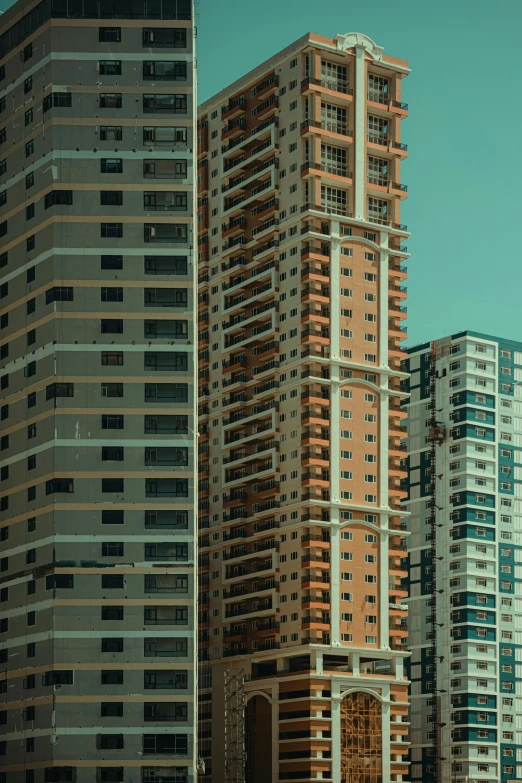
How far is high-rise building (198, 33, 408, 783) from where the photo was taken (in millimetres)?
160125

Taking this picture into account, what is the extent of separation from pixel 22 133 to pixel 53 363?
74.2 ft

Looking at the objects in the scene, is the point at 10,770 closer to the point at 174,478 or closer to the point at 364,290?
the point at 174,478

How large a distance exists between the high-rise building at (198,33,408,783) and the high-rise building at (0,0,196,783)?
3230 cm

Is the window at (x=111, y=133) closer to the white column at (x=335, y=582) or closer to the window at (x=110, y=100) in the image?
the window at (x=110, y=100)

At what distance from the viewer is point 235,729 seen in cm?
16150

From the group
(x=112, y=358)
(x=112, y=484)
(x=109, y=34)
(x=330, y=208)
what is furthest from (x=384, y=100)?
(x=112, y=484)

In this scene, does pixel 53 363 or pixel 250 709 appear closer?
pixel 53 363

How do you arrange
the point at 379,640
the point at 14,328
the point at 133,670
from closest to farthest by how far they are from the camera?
the point at 133,670 < the point at 14,328 < the point at 379,640

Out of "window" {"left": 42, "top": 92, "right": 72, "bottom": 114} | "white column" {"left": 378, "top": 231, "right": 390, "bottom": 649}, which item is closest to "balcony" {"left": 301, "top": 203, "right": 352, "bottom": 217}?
"white column" {"left": 378, "top": 231, "right": 390, "bottom": 649}

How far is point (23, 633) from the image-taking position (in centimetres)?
13200

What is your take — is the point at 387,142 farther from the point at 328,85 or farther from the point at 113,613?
the point at 113,613

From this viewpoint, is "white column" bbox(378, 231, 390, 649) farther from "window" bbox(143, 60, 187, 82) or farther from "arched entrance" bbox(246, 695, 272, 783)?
"window" bbox(143, 60, 187, 82)

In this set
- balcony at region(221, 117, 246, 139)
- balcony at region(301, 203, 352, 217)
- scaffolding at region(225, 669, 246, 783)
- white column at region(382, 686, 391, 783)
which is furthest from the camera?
balcony at region(221, 117, 246, 139)

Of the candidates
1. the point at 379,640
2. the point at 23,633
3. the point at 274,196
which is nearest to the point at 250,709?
the point at 379,640
